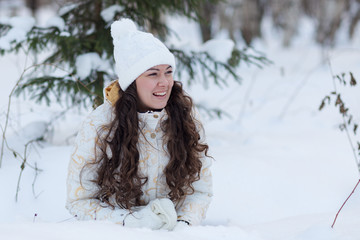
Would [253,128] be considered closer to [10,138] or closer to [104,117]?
[10,138]

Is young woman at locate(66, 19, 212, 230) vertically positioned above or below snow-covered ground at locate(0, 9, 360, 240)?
above

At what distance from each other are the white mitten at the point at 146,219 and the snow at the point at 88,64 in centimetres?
184

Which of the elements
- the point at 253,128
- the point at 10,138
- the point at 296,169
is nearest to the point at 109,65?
the point at 10,138

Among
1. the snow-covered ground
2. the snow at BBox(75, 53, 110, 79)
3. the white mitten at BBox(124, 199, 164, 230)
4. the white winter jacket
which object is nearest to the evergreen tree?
the snow at BBox(75, 53, 110, 79)

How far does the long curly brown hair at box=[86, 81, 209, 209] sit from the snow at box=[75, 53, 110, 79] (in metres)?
1.51

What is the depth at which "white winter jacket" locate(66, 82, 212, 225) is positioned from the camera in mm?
1953

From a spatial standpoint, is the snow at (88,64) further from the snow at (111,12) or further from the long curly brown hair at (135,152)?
the long curly brown hair at (135,152)

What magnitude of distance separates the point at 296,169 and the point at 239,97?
349 centimetres

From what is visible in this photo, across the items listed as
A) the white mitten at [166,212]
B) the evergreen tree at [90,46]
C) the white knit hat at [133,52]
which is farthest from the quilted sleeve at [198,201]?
the evergreen tree at [90,46]

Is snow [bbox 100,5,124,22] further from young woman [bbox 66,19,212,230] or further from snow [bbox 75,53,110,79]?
young woman [bbox 66,19,212,230]

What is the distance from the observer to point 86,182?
1.99 m

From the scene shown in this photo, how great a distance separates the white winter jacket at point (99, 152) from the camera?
1953 mm

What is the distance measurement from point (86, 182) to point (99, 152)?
0.18 metres

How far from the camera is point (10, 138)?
12.6 ft
